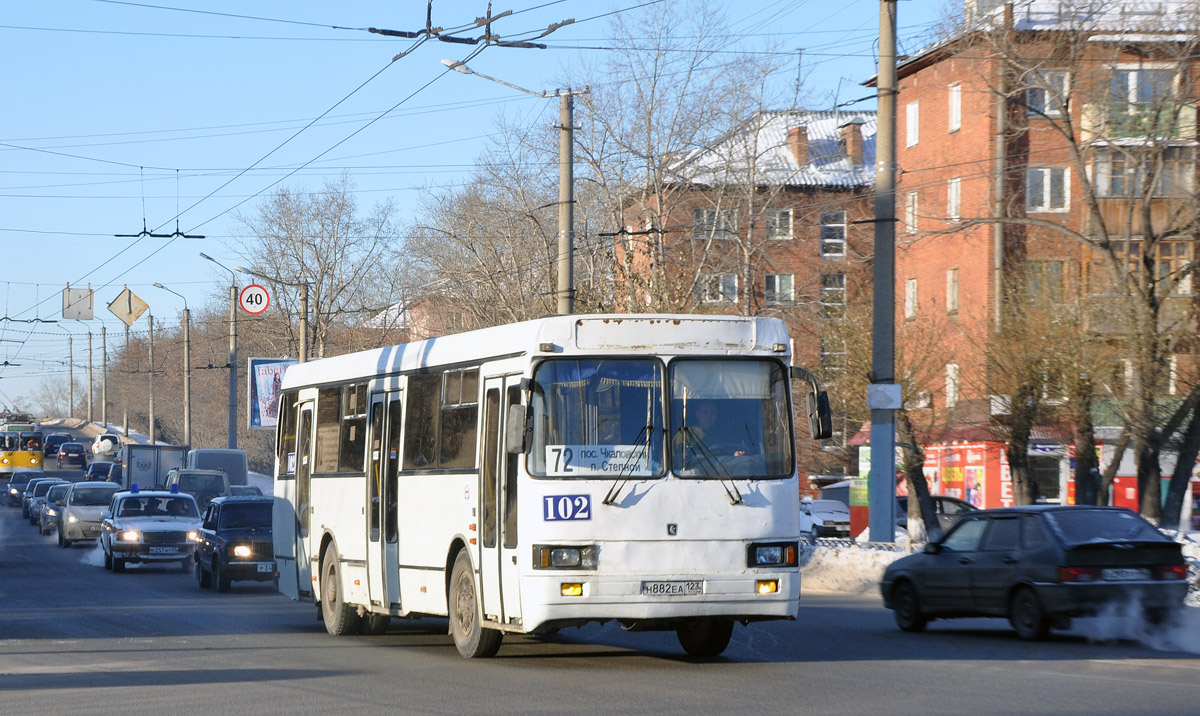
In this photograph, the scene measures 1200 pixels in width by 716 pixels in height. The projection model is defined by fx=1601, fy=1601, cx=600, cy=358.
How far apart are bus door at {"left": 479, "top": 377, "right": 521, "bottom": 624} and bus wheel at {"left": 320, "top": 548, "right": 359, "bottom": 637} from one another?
13.1ft

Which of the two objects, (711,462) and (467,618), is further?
(467,618)

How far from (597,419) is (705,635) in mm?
2482

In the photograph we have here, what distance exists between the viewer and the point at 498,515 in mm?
12742

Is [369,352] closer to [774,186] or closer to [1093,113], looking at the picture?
[1093,113]

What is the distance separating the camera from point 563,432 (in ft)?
40.7

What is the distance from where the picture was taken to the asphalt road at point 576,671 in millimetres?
10430

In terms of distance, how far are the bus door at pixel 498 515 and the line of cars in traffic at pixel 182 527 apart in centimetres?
1193

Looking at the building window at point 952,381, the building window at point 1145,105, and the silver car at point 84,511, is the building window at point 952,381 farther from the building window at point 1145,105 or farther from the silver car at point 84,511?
the silver car at point 84,511

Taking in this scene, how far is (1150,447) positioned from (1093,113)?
6.87 metres

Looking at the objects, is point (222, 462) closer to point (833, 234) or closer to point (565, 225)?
point (833, 234)

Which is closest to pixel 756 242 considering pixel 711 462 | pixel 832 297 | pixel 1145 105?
pixel 832 297

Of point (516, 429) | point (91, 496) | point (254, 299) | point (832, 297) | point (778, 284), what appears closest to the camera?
point (516, 429)

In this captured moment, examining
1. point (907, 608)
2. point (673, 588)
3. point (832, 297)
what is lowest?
point (907, 608)

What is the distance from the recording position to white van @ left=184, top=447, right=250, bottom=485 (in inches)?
2045
